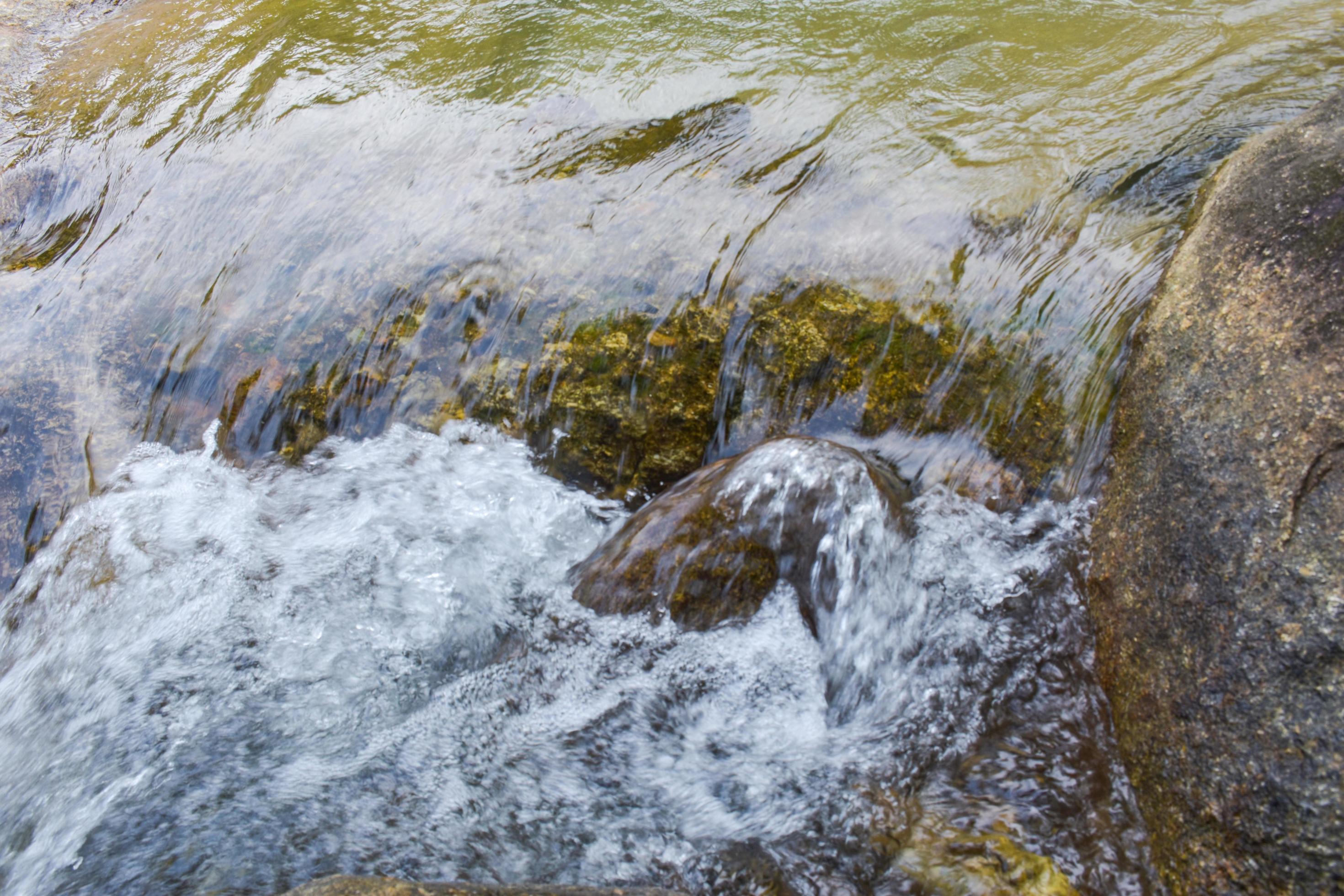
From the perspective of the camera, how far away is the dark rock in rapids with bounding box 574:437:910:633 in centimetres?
307

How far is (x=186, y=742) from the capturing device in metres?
2.87

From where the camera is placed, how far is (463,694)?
307 centimetres

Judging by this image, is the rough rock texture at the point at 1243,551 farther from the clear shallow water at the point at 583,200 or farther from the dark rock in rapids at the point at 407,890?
the dark rock in rapids at the point at 407,890

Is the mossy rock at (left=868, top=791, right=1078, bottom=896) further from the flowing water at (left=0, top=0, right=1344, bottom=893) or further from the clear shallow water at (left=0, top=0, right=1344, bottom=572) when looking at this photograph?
the clear shallow water at (left=0, top=0, right=1344, bottom=572)

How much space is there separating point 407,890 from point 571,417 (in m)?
2.32

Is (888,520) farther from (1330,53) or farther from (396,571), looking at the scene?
(1330,53)

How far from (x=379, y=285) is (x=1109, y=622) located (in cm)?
401

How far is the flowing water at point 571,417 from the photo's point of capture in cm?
264

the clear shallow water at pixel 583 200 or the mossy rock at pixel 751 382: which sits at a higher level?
the clear shallow water at pixel 583 200

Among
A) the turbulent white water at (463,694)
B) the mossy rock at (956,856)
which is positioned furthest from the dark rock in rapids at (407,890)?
the mossy rock at (956,856)

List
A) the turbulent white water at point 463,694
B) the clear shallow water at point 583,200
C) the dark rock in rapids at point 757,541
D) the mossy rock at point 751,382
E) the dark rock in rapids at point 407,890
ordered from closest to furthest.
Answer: the dark rock in rapids at point 407,890
the turbulent white water at point 463,694
the dark rock in rapids at point 757,541
the mossy rock at point 751,382
the clear shallow water at point 583,200

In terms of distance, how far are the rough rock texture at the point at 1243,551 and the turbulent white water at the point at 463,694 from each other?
22cm

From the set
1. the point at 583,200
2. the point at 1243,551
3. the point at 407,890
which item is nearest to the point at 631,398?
the point at 583,200

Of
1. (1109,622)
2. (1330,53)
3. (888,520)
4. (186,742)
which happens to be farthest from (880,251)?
(186,742)
